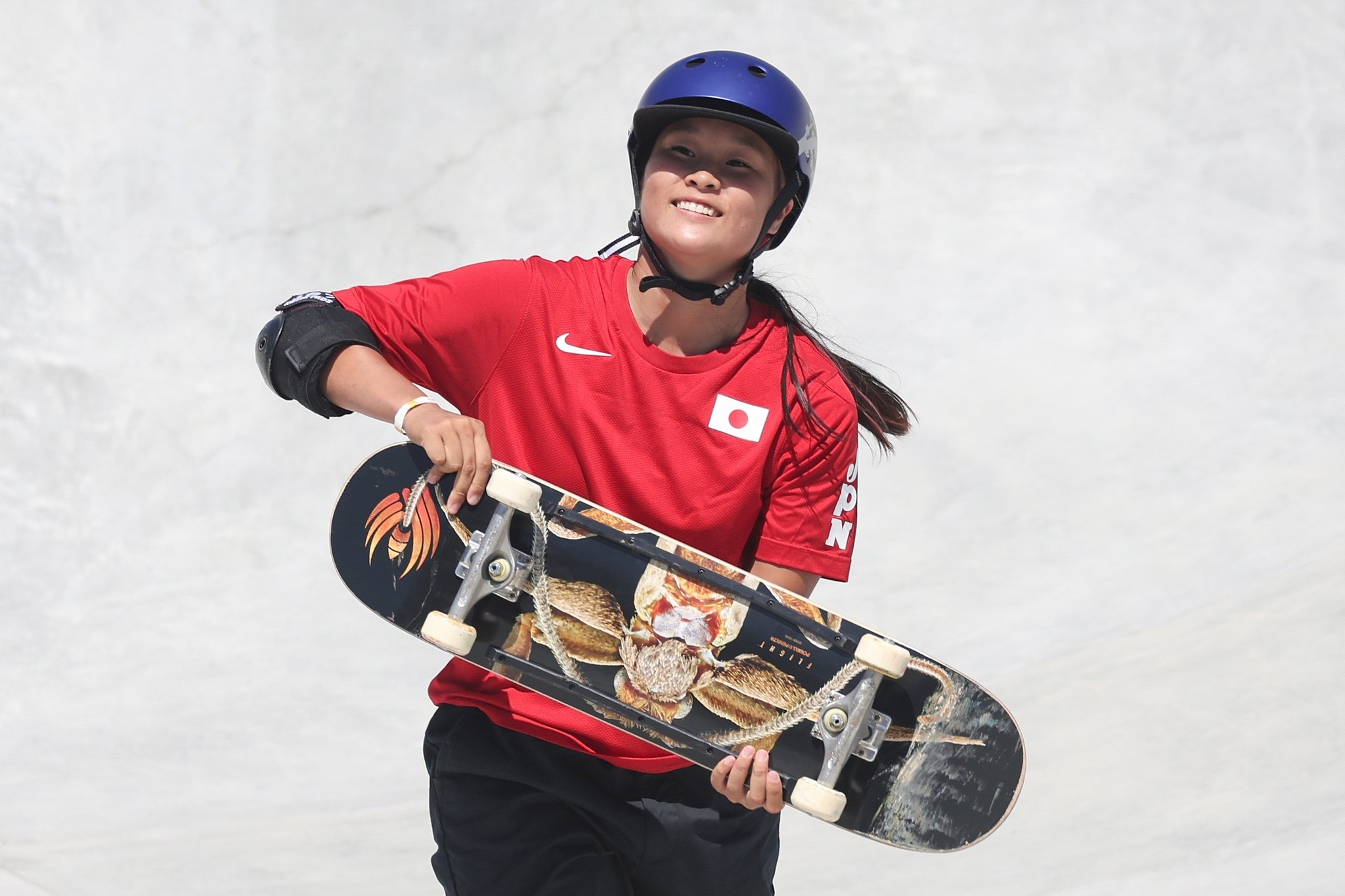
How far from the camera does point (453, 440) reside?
2607 mm

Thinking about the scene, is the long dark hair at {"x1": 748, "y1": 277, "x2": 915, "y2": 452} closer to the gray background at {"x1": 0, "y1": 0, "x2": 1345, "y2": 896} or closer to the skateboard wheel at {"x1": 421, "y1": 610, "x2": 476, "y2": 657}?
the skateboard wheel at {"x1": 421, "y1": 610, "x2": 476, "y2": 657}

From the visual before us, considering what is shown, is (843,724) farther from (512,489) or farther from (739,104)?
(739,104)

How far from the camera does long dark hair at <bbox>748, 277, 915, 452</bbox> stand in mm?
2910

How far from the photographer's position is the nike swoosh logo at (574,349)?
278 cm

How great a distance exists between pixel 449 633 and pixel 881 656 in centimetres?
88

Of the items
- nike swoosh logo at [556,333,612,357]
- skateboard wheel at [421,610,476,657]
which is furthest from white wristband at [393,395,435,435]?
skateboard wheel at [421,610,476,657]

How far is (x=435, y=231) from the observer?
7578 mm

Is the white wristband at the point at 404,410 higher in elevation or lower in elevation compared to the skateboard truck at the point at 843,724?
higher

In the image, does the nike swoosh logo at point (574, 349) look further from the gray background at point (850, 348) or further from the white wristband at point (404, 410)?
the gray background at point (850, 348)

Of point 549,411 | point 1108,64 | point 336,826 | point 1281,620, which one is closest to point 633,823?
point 549,411

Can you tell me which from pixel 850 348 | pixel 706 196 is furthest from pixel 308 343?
pixel 850 348

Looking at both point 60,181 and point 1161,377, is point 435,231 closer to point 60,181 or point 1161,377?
A: point 60,181

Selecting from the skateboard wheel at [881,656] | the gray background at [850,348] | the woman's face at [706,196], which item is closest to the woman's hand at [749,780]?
the skateboard wheel at [881,656]

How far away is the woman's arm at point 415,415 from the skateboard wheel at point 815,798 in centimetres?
88
